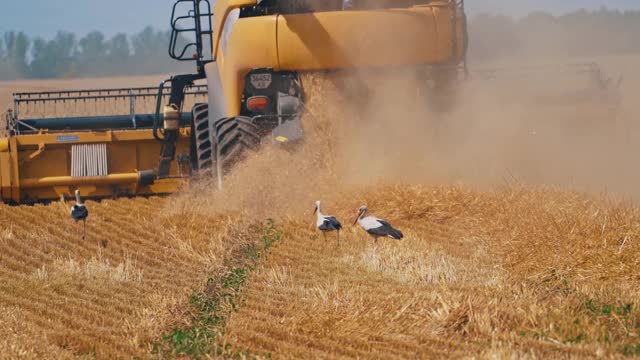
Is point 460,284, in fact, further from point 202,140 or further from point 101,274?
point 202,140

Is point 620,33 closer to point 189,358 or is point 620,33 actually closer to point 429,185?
point 429,185

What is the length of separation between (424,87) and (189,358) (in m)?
6.76

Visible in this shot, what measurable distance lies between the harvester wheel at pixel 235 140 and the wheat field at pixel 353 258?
0.63 ft

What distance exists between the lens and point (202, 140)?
13.6 m

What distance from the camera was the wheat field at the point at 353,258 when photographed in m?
5.81

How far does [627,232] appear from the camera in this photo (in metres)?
7.65

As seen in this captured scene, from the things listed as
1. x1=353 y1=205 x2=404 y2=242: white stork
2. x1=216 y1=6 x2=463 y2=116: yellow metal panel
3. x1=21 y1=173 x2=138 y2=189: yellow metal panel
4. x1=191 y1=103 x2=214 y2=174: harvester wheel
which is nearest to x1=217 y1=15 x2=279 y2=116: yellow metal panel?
x1=216 y1=6 x2=463 y2=116: yellow metal panel

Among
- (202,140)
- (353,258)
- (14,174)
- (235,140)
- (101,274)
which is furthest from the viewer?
(14,174)

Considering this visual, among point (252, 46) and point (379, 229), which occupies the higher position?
point (252, 46)

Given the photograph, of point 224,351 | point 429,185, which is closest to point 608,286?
point 224,351

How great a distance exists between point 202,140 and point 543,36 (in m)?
5.26

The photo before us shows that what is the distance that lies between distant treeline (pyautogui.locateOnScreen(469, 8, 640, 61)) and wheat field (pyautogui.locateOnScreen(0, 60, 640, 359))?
4.32 ft

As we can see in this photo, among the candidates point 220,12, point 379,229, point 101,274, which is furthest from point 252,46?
point 101,274

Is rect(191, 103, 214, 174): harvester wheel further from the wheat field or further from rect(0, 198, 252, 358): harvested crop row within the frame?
rect(0, 198, 252, 358): harvested crop row
